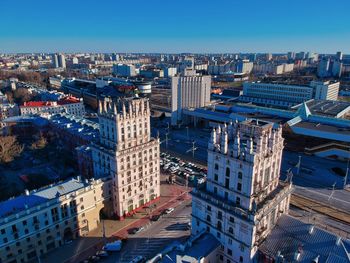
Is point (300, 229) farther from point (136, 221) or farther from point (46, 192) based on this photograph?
point (46, 192)

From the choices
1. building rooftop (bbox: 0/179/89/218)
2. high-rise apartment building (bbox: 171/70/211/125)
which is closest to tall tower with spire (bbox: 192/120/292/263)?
building rooftop (bbox: 0/179/89/218)

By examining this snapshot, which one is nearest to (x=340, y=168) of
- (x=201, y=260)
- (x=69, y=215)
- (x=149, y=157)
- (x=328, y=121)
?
(x=328, y=121)

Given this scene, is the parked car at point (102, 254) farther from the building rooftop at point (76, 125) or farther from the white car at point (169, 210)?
the building rooftop at point (76, 125)

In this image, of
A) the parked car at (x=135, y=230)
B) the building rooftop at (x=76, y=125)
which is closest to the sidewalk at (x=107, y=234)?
the parked car at (x=135, y=230)

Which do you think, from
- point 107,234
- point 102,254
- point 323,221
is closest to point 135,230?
point 107,234

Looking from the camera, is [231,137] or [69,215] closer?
[231,137]

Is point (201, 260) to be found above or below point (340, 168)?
above
